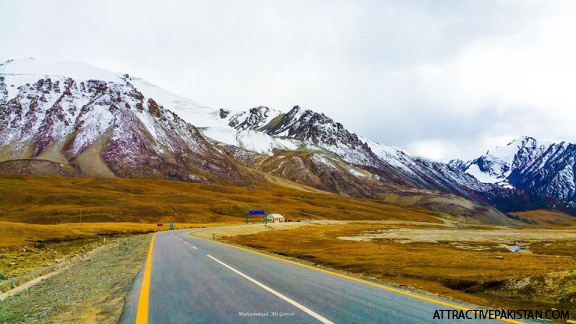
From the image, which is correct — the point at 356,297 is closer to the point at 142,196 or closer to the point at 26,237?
the point at 26,237

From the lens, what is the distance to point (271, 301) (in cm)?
1156

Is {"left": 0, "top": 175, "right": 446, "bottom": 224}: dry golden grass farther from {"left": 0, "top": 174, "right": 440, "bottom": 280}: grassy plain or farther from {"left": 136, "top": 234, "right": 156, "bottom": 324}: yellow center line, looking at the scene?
{"left": 136, "top": 234, "right": 156, "bottom": 324}: yellow center line

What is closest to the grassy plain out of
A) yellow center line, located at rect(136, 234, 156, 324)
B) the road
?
yellow center line, located at rect(136, 234, 156, 324)

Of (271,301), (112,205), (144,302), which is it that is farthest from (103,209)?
(271,301)

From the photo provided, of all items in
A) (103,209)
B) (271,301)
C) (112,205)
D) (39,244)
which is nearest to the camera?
(271,301)

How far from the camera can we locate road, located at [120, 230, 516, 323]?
9.88 m

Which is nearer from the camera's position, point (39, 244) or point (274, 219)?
point (39, 244)

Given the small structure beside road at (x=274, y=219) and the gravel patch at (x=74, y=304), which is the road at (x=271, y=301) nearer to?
the gravel patch at (x=74, y=304)

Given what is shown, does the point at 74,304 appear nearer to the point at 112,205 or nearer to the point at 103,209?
the point at 103,209

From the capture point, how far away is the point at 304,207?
648 ft

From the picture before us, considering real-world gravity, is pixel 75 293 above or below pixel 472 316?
below

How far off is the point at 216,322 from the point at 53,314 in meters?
5.23

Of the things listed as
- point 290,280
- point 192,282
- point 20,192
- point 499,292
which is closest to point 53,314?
point 192,282

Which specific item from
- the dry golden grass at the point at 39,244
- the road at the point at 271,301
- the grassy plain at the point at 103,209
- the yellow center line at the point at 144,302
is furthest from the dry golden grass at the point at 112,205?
the road at the point at 271,301
